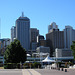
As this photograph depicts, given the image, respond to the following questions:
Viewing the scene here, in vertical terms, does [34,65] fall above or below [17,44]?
below

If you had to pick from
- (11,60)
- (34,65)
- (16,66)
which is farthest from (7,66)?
(11,60)

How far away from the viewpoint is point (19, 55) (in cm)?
6203

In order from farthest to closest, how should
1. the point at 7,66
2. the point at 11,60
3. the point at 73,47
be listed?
the point at 73,47 < the point at 11,60 < the point at 7,66

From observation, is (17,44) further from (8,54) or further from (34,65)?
(34,65)

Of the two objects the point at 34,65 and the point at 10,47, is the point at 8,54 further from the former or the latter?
the point at 34,65

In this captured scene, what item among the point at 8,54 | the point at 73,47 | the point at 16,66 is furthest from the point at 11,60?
the point at 73,47

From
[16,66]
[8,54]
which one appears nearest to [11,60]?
[8,54]

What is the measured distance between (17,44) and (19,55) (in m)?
3.44

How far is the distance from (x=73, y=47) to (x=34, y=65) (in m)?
21.6

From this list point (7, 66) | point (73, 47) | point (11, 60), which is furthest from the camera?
point (73, 47)

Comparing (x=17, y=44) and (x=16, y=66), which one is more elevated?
(x=17, y=44)

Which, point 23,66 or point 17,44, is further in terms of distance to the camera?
point 17,44

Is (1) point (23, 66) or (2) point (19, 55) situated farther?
(2) point (19, 55)

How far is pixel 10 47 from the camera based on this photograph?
6206 cm
